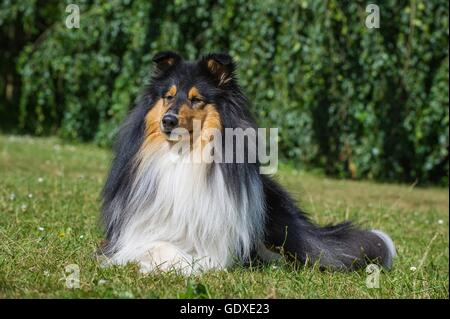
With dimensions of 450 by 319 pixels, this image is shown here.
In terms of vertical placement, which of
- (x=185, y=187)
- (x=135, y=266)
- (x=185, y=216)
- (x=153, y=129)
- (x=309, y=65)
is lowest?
(x=135, y=266)

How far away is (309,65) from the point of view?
9258 mm

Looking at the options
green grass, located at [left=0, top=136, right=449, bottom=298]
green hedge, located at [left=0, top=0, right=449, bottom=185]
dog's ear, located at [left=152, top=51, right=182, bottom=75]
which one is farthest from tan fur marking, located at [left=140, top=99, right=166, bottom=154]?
green hedge, located at [left=0, top=0, right=449, bottom=185]

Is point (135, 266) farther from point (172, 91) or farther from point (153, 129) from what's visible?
point (172, 91)

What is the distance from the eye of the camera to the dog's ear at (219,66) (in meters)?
4.34

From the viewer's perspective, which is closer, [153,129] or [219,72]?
[153,129]

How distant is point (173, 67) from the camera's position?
14.5ft

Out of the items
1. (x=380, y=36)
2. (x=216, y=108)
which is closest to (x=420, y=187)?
(x=380, y=36)

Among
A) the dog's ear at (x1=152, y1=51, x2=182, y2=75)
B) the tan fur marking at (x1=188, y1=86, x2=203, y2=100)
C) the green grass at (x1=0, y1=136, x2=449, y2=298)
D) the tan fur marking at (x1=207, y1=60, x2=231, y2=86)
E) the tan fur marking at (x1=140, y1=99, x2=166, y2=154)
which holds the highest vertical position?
the dog's ear at (x1=152, y1=51, x2=182, y2=75)

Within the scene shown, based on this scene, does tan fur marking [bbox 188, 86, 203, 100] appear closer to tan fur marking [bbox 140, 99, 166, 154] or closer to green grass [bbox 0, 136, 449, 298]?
tan fur marking [bbox 140, 99, 166, 154]

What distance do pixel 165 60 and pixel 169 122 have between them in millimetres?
518


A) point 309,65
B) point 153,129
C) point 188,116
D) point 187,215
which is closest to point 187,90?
point 188,116

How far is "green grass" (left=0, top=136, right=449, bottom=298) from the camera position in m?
3.55

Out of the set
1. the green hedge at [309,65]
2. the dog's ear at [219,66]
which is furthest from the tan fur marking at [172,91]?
the green hedge at [309,65]

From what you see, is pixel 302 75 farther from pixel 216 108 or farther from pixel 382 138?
pixel 216 108
